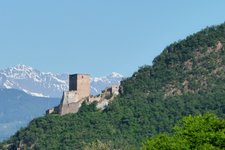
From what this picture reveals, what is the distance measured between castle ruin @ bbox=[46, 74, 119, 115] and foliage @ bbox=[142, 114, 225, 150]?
102442 mm

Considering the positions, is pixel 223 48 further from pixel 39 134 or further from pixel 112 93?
pixel 39 134

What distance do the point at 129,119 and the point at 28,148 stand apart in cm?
1429

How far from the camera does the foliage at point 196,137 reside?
2157 inches

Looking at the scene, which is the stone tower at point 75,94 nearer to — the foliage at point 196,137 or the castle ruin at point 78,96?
the castle ruin at point 78,96

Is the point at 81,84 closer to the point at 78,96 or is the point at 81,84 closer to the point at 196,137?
the point at 78,96

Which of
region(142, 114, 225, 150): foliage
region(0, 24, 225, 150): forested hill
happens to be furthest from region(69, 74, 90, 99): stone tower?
region(142, 114, 225, 150): foliage

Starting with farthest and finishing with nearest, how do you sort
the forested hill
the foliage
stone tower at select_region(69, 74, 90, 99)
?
stone tower at select_region(69, 74, 90, 99) → the forested hill → the foliage

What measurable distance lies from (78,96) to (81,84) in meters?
3.19

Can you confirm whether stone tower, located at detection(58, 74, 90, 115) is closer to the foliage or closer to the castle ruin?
the castle ruin

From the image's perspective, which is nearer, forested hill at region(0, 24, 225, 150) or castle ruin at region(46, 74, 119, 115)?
forested hill at region(0, 24, 225, 150)

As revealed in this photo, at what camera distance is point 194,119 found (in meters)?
58.5

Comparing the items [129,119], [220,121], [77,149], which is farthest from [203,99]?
[220,121]

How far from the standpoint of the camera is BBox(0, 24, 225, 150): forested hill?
14450 cm

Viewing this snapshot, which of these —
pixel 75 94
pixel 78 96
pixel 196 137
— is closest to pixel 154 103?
pixel 78 96
